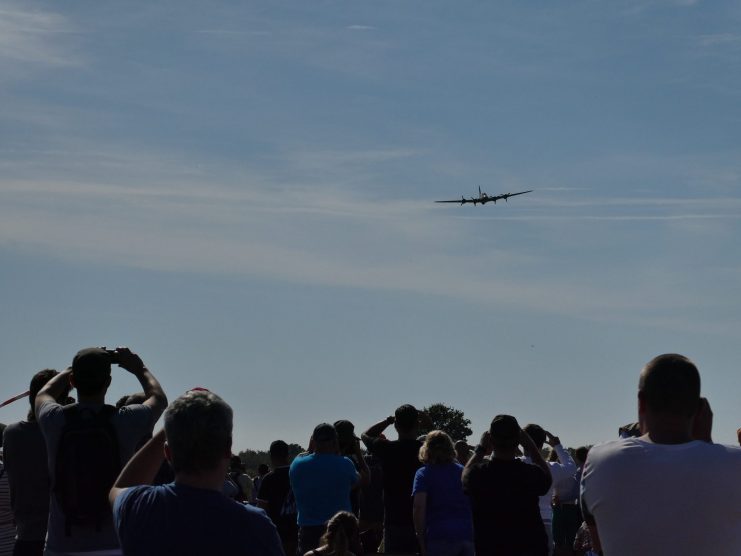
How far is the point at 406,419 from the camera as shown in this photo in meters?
10.9

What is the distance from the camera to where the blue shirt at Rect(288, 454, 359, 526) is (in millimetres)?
10430

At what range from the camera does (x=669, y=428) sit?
451 centimetres

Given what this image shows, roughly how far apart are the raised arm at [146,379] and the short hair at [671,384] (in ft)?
7.96

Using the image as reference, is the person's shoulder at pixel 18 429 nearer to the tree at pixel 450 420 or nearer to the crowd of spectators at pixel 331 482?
the crowd of spectators at pixel 331 482

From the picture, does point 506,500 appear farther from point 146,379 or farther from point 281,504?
point 146,379

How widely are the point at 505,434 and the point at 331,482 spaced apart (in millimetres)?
2270

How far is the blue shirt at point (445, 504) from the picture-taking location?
9.81m

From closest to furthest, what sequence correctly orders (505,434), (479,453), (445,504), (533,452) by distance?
1. (505,434)
2. (479,453)
3. (533,452)
4. (445,504)

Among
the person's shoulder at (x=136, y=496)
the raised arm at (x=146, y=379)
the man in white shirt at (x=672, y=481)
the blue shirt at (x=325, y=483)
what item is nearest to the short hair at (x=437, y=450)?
the blue shirt at (x=325, y=483)

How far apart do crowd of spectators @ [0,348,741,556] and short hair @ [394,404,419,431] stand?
0.01m

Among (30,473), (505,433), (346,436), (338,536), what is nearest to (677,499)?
(505,433)

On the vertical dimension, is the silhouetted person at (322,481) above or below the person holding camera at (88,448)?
below

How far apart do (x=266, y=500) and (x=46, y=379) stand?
187 inches

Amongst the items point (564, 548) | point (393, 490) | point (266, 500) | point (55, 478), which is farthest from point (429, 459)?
point (564, 548)
